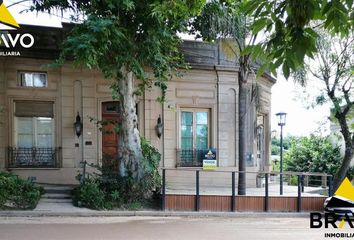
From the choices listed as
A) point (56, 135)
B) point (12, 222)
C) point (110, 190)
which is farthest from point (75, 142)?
point (12, 222)

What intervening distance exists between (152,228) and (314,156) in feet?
59.0

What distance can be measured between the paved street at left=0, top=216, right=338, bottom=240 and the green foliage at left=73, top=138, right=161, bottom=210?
0.98 meters

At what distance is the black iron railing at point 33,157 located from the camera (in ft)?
51.8

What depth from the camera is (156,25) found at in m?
12.3

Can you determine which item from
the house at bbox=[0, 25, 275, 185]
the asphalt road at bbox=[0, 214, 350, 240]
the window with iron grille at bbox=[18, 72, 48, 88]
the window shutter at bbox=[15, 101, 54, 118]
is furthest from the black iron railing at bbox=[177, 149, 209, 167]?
the window with iron grille at bbox=[18, 72, 48, 88]

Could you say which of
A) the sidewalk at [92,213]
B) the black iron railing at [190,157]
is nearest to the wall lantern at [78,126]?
the sidewalk at [92,213]

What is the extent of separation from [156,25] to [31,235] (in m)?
6.58

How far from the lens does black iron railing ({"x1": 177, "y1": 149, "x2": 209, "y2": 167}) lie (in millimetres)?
Answer: 17312

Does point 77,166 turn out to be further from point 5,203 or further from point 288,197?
point 288,197

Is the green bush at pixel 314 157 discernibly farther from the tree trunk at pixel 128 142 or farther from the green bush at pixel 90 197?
the green bush at pixel 90 197

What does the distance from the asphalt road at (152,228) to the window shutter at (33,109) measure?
18.6 feet

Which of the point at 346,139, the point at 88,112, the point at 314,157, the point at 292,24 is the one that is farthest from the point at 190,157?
the point at 292,24

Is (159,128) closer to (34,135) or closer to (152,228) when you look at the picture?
(34,135)

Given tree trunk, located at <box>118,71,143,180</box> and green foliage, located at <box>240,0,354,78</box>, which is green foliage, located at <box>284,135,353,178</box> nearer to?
tree trunk, located at <box>118,71,143,180</box>
